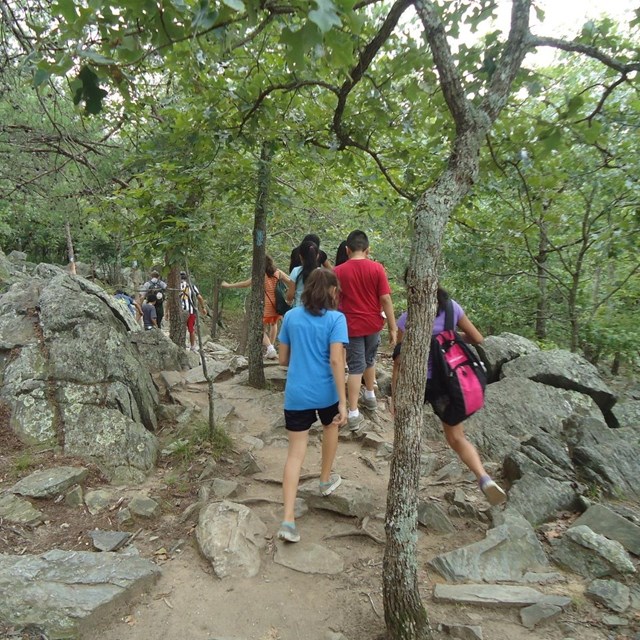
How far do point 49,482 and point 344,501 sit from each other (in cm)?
267

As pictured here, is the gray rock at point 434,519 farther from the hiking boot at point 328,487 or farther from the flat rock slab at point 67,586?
the flat rock slab at point 67,586

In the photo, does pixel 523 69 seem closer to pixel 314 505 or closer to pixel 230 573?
pixel 314 505

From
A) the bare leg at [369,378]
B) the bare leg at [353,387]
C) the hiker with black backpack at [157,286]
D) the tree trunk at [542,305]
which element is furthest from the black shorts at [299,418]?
the hiker with black backpack at [157,286]

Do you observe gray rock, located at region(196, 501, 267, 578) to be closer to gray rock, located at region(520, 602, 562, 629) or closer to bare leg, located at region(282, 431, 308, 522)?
bare leg, located at region(282, 431, 308, 522)

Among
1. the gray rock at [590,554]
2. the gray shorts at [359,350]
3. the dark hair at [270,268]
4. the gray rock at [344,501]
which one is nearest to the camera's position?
the gray rock at [590,554]

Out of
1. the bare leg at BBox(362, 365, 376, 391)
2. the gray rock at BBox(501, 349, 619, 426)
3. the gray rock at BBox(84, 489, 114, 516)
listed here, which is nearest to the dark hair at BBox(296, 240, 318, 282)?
the bare leg at BBox(362, 365, 376, 391)

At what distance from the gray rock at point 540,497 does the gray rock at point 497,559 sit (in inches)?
15.6

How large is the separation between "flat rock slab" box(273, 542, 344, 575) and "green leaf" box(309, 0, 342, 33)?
11.3ft

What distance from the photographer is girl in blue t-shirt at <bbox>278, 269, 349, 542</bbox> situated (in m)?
3.57

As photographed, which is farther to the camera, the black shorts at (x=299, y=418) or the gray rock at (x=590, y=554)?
the black shorts at (x=299, y=418)

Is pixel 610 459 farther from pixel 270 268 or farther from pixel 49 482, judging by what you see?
pixel 270 268

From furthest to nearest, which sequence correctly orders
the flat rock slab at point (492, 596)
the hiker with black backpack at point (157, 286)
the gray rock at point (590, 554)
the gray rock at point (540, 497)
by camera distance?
the hiker with black backpack at point (157, 286) → the gray rock at point (540, 497) → the gray rock at point (590, 554) → the flat rock slab at point (492, 596)

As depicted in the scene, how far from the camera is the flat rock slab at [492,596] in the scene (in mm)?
2920

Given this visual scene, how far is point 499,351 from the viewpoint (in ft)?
23.1
